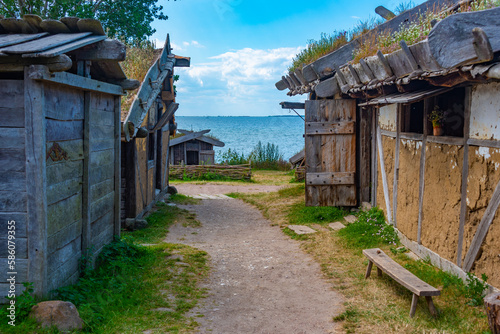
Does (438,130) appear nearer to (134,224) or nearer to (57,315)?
(57,315)

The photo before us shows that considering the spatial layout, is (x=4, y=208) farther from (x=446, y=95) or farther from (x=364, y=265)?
(x=446, y=95)

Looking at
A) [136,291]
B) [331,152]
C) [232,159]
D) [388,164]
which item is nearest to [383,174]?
[388,164]

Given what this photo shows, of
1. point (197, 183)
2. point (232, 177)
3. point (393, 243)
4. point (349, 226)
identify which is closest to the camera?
point (393, 243)

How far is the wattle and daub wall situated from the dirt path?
1574 mm

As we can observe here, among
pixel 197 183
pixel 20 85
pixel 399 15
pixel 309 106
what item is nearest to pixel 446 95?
pixel 309 106

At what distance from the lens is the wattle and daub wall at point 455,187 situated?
4.52 m

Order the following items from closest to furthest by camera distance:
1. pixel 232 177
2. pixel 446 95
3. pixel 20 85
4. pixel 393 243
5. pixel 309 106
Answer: pixel 20 85, pixel 446 95, pixel 393 243, pixel 309 106, pixel 232 177

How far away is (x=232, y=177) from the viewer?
1947 centimetres

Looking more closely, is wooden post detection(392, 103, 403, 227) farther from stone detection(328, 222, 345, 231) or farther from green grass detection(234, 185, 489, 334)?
stone detection(328, 222, 345, 231)

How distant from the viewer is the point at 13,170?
4078 mm

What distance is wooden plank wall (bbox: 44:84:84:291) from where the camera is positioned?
4.32m

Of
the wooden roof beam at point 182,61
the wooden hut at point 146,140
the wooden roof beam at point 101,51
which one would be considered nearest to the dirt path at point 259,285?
the wooden hut at point 146,140

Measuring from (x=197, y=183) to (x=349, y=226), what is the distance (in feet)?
35.0

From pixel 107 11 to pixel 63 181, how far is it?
17412 mm
